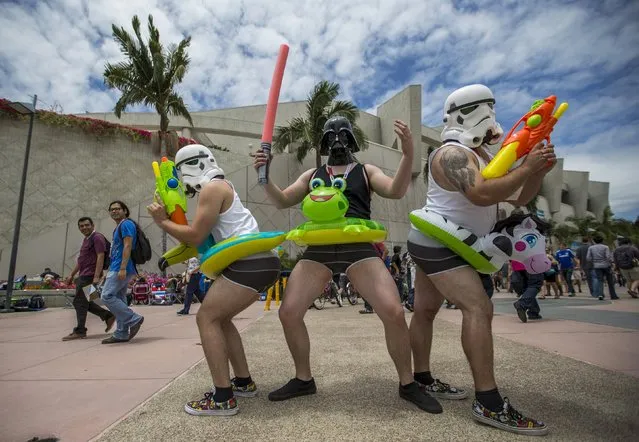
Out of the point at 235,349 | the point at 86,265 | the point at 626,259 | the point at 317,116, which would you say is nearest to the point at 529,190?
the point at 235,349

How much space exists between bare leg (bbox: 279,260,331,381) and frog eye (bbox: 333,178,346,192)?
51cm

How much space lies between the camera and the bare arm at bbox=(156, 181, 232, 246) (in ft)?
7.77

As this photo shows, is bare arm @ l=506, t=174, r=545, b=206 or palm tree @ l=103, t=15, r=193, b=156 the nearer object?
bare arm @ l=506, t=174, r=545, b=206

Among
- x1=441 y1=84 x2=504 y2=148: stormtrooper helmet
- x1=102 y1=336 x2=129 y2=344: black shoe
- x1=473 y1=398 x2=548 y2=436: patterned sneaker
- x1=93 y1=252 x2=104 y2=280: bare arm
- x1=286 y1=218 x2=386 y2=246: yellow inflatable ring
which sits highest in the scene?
x1=441 y1=84 x2=504 y2=148: stormtrooper helmet

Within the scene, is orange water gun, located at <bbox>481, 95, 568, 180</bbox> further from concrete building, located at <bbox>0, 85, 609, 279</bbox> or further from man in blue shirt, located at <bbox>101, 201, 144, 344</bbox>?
concrete building, located at <bbox>0, 85, 609, 279</bbox>

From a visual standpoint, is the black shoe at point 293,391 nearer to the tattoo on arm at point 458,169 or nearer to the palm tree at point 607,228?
the tattoo on arm at point 458,169

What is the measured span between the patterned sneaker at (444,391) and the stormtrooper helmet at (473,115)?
58.7 inches

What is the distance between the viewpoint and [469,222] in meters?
2.19

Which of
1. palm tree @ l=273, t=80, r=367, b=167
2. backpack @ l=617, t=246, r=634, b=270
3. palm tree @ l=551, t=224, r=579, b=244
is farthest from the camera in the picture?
palm tree @ l=551, t=224, r=579, b=244

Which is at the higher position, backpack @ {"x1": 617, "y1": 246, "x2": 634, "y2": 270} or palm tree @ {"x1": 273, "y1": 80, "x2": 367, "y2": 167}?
palm tree @ {"x1": 273, "y1": 80, "x2": 367, "y2": 167}

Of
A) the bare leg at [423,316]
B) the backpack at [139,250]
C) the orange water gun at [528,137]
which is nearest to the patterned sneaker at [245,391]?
the bare leg at [423,316]

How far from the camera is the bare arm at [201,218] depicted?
7.77ft

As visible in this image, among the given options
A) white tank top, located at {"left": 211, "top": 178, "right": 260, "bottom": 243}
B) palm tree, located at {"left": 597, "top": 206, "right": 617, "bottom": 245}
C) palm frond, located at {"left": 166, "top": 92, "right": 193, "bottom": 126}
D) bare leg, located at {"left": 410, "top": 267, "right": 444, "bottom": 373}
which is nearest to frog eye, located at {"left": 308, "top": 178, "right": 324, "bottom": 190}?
white tank top, located at {"left": 211, "top": 178, "right": 260, "bottom": 243}

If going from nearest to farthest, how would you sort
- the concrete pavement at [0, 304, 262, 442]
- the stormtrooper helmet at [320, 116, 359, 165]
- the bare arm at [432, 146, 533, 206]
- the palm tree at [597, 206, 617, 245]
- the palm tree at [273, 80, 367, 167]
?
the bare arm at [432, 146, 533, 206] < the concrete pavement at [0, 304, 262, 442] < the stormtrooper helmet at [320, 116, 359, 165] < the palm tree at [273, 80, 367, 167] < the palm tree at [597, 206, 617, 245]
